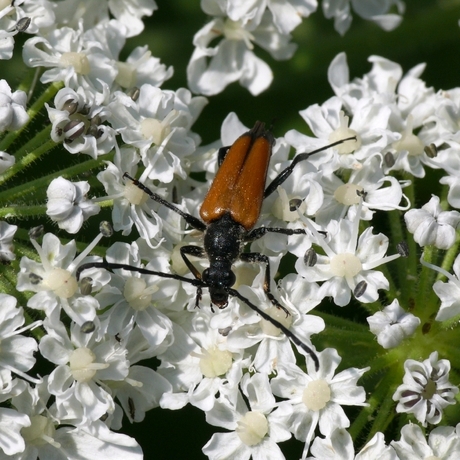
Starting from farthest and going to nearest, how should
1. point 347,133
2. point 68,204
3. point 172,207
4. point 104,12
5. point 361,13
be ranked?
point 361,13 < point 104,12 < point 347,133 < point 172,207 < point 68,204

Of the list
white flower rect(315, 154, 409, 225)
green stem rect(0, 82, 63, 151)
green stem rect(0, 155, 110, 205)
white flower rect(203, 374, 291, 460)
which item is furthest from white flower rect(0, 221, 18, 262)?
white flower rect(315, 154, 409, 225)

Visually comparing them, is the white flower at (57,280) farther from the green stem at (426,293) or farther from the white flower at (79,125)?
the green stem at (426,293)

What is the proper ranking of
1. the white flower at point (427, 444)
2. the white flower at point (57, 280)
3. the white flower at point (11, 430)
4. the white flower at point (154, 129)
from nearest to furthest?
the white flower at point (11, 430) < the white flower at point (57, 280) < the white flower at point (427, 444) < the white flower at point (154, 129)

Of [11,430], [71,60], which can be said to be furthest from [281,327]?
[71,60]

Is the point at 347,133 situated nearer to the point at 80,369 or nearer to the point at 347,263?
the point at 347,263

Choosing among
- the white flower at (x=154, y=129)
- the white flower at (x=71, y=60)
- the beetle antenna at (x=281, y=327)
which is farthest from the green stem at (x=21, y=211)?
the beetle antenna at (x=281, y=327)

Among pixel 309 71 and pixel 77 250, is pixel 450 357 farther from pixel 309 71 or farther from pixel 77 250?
pixel 309 71
